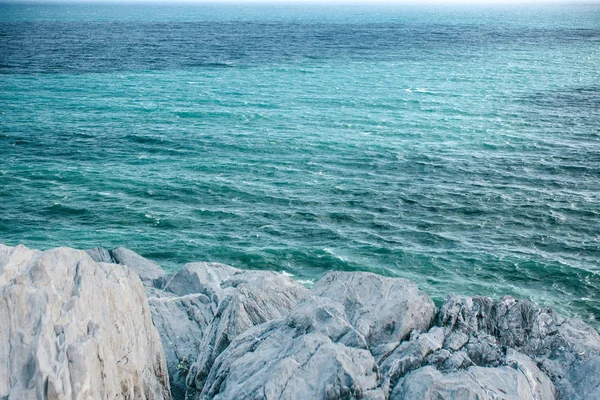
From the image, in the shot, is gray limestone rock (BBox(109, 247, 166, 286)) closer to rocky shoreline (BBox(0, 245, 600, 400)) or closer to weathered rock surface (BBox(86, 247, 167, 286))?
weathered rock surface (BBox(86, 247, 167, 286))

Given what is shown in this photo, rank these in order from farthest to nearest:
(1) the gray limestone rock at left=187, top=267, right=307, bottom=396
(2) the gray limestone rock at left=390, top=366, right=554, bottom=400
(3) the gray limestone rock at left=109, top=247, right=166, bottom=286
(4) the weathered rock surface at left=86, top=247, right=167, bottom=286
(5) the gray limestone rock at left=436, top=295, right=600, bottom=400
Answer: (3) the gray limestone rock at left=109, top=247, right=166, bottom=286
(4) the weathered rock surface at left=86, top=247, right=167, bottom=286
(1) the gray limestone rock at left=187, top=267, right=307, bottom=396
(5) the gray limestone rock at left=436, top=295, right=600, bottom=400
(2) the gray limestone rock at left=390, top=366, right=554, bottom=400

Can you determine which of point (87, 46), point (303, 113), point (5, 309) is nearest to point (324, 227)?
point (5, 309)

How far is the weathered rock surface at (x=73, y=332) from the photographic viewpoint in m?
16.9

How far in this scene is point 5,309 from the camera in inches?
711

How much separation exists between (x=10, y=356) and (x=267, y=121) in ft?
193

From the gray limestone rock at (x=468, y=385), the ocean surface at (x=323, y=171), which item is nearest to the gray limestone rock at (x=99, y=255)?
the ocean surface at (x=323, y=171)

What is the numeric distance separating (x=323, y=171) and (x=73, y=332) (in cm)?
3976

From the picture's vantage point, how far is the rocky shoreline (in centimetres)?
1741

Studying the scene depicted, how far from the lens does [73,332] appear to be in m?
18.2

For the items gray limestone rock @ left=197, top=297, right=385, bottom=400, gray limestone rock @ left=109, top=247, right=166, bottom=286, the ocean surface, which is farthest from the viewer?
the ocean surface

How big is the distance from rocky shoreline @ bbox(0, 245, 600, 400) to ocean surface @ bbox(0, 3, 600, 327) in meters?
14.4

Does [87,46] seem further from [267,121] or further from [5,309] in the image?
[5,309]

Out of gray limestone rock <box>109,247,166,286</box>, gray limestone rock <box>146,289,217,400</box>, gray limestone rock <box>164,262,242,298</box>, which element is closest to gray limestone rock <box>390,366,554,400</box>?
gray limestone rock <box>146,289,217,400</box>

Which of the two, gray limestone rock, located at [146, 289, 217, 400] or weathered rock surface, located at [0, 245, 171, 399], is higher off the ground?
weathered rock surface, located at [0, 245, 171, 399]
